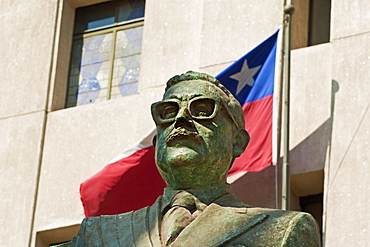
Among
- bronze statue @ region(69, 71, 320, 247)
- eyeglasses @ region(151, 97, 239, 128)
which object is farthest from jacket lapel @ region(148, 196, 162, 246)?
eyeglasses @ region(151, 97, 239, 128)

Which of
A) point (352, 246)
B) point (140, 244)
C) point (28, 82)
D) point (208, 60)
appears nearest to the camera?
point (140, 244)

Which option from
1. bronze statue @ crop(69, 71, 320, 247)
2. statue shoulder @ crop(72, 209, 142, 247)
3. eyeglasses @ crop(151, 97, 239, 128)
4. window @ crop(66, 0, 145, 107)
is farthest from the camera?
window @ crop(66, 0, 145, 107)

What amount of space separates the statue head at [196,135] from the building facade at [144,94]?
5.36 metres

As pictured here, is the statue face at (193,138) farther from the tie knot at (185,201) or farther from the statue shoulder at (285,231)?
the statue shoulder at (285,231)

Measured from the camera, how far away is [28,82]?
66.5 ft

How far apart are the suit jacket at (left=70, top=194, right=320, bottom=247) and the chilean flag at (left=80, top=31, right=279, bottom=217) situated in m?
7.05

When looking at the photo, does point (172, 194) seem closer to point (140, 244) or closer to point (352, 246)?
point (140, 244)

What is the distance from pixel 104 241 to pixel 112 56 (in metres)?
9.93

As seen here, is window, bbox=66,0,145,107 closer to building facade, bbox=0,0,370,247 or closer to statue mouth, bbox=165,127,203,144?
building facade, bbox=0,0,370,247

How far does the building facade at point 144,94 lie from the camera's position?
56.1 feet

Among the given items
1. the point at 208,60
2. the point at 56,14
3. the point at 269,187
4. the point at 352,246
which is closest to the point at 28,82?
the point at 56,14

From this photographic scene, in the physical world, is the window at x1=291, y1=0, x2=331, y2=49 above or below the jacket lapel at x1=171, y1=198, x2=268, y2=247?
above

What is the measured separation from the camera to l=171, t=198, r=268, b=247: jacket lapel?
10180 millimetres

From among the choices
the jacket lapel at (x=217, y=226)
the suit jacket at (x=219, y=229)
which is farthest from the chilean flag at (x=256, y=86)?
the jacket lapel at (x=217, y=226)
